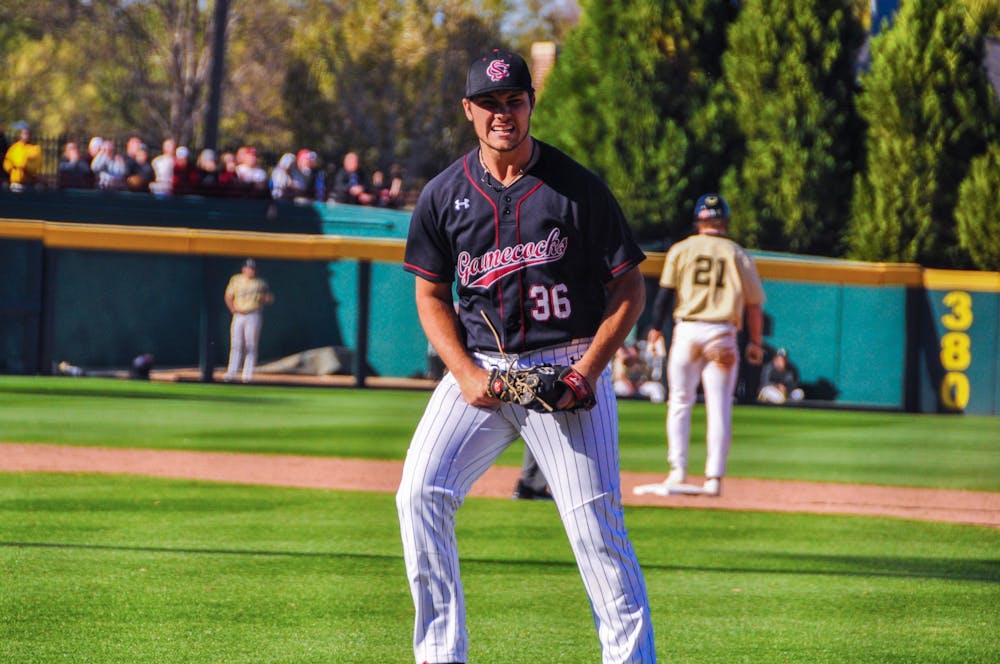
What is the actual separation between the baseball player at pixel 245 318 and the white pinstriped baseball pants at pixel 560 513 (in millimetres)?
17022

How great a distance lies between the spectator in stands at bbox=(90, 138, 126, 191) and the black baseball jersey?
20813mm

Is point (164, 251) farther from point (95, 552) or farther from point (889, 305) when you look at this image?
point (95, 552)

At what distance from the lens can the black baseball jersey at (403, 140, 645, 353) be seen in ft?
14.2

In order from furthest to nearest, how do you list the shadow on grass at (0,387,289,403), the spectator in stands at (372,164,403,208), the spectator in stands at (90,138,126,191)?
the spectator in stands at (372,164,403,208) < the spectator in stands at (90,138,126,191) < the shadow on grass at (0,387,289,403)

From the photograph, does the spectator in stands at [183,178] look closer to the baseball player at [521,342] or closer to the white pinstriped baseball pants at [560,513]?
the baseball player at [521,342]

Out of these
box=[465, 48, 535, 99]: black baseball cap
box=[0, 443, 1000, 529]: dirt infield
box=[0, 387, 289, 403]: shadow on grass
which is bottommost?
box=[0, 387, 289, 403]: shadow on grass

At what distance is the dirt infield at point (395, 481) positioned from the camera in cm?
1016

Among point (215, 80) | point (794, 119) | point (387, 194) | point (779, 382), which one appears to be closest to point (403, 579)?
point (779, 382)

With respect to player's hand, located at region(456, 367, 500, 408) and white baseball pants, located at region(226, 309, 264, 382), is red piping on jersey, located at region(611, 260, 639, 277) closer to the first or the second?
player's hand, located at region(456, 367, 500, 408)

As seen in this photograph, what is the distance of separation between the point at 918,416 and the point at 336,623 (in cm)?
1516

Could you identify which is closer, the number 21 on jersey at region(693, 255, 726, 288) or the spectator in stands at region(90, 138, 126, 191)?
the number 21 on jersey at region(693, 255, 726, 288)

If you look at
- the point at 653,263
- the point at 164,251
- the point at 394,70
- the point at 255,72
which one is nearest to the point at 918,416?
the point at 653,263

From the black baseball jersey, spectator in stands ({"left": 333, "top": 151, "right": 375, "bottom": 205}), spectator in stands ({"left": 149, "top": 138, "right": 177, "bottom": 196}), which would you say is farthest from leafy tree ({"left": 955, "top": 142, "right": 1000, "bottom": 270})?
the black baseball jersey

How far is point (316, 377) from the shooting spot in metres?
22.0
